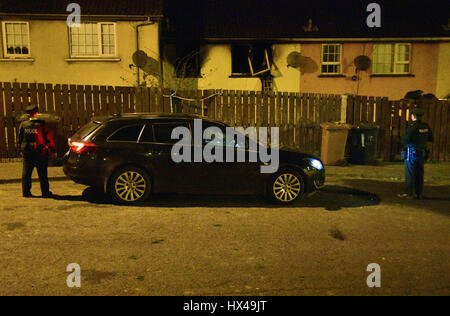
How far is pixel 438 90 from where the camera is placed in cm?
2219

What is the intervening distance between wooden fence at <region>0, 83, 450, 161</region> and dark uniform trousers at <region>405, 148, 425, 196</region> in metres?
4.28

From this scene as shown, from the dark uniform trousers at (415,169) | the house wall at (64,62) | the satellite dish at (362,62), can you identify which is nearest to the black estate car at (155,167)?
the dark uniform trousers at (415,169)

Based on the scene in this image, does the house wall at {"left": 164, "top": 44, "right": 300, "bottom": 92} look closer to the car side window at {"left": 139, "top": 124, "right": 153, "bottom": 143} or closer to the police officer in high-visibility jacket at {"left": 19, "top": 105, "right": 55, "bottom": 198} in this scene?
the police officer in high-visibility jacket at {"left": 19, "top": 105, "right": 55, "bottom": 198}

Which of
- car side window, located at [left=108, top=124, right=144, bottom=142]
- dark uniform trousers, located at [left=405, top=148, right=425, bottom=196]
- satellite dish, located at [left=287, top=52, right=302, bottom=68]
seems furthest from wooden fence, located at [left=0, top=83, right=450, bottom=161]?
satellite dish, located at [left=287, top=52, right=302, bottom=68]

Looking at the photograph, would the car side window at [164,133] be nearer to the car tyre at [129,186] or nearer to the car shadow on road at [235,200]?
the car tyre at [129,186]

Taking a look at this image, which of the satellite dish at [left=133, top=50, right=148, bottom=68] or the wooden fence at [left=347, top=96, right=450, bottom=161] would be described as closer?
the wooden fence at [left=347, top=96, right=450, bottom=161]

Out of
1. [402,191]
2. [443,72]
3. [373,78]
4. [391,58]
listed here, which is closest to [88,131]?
[402,191]

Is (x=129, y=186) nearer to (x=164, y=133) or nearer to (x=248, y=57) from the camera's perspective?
(x=164, y=133)

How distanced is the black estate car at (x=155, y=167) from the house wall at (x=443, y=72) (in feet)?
55.6

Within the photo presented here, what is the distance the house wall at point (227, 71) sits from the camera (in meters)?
21.9

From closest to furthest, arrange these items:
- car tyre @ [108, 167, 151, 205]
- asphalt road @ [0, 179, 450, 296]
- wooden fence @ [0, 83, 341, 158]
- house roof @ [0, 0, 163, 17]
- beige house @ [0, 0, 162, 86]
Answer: asphalt road @ [0, 179, 450, 296], car tyre @ [108, 167, 151, 205], wooden fence @ [0, 83, 341, 158], house roof @ [0, 0, 163, 17], beige house @ [0, 0, 162, 86]

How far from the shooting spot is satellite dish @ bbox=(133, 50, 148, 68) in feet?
60.4

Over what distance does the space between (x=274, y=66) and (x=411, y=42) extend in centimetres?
665
